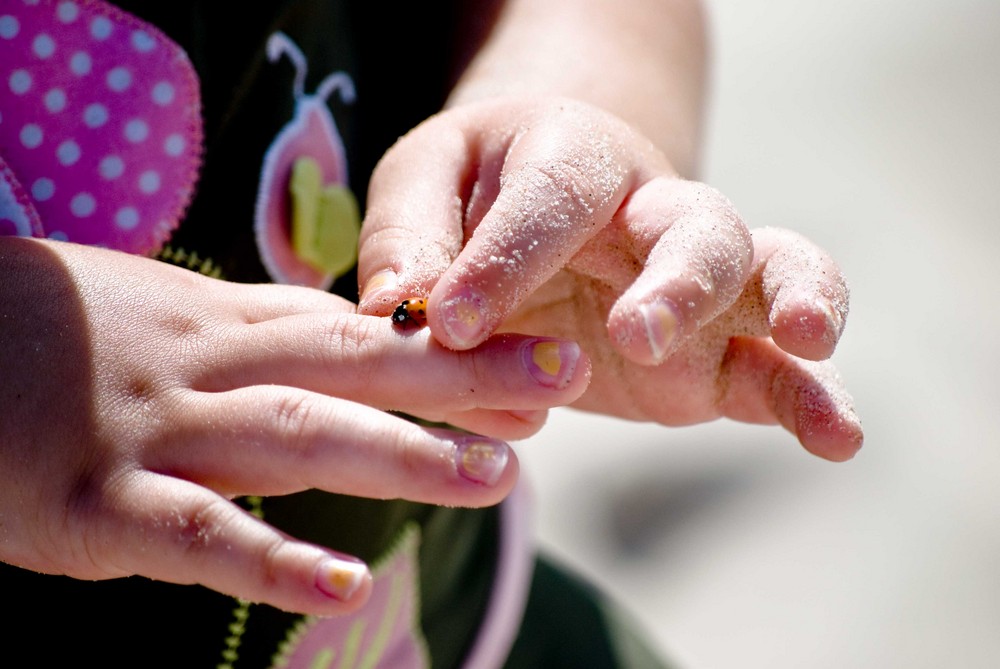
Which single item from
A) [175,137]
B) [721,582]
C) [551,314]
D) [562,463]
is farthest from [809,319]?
[562,463]

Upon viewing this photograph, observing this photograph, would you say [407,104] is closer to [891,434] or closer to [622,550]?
[622,550]

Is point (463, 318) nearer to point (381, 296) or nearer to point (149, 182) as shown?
point (381, 296)

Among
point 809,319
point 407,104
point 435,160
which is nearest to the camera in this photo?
point 809,319

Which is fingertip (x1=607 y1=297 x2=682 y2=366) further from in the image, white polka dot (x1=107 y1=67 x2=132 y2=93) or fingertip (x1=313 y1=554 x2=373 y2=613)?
white polka dot (x1=107 y1=67 x2=132 y2=93)

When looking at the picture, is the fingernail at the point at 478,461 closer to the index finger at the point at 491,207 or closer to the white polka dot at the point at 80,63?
the index finger at the point at 491,207

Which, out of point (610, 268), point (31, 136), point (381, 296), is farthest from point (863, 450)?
point (31, 136)

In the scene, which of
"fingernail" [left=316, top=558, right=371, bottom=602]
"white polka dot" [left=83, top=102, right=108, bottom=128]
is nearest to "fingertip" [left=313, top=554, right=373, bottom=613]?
"fingernail" [left=316, top=558, right=371, bottom=602]
